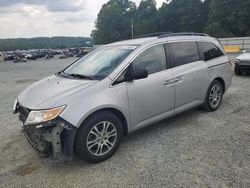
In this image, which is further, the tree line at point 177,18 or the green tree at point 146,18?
the green tree at point 146,18

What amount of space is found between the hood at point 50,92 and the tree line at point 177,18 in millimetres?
47517

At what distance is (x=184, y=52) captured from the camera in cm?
476

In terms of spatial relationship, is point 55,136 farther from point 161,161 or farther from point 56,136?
point 161,161

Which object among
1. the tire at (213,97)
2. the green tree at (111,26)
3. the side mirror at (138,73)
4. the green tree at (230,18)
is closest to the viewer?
the side mirror at (138,73)

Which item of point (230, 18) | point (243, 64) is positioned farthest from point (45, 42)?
point (243, 64)

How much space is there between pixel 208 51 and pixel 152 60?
1.70m

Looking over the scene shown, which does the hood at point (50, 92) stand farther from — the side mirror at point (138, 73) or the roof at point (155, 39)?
the roof at point (155, 39)

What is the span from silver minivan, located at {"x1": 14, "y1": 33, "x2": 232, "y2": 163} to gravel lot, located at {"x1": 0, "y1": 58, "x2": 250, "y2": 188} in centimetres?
26

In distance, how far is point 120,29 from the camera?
8388cm

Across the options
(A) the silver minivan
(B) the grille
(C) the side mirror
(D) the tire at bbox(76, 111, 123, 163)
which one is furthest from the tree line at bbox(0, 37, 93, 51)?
(D) the tire at bbox(76, 111, 123, 163)

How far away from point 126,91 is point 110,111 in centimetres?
39

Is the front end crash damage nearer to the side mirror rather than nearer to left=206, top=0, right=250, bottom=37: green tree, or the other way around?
the side mirror

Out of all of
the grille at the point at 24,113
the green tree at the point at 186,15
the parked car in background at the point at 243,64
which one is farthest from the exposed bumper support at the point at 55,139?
the green tree at the point at 186,15

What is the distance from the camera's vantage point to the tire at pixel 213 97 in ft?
17.3
